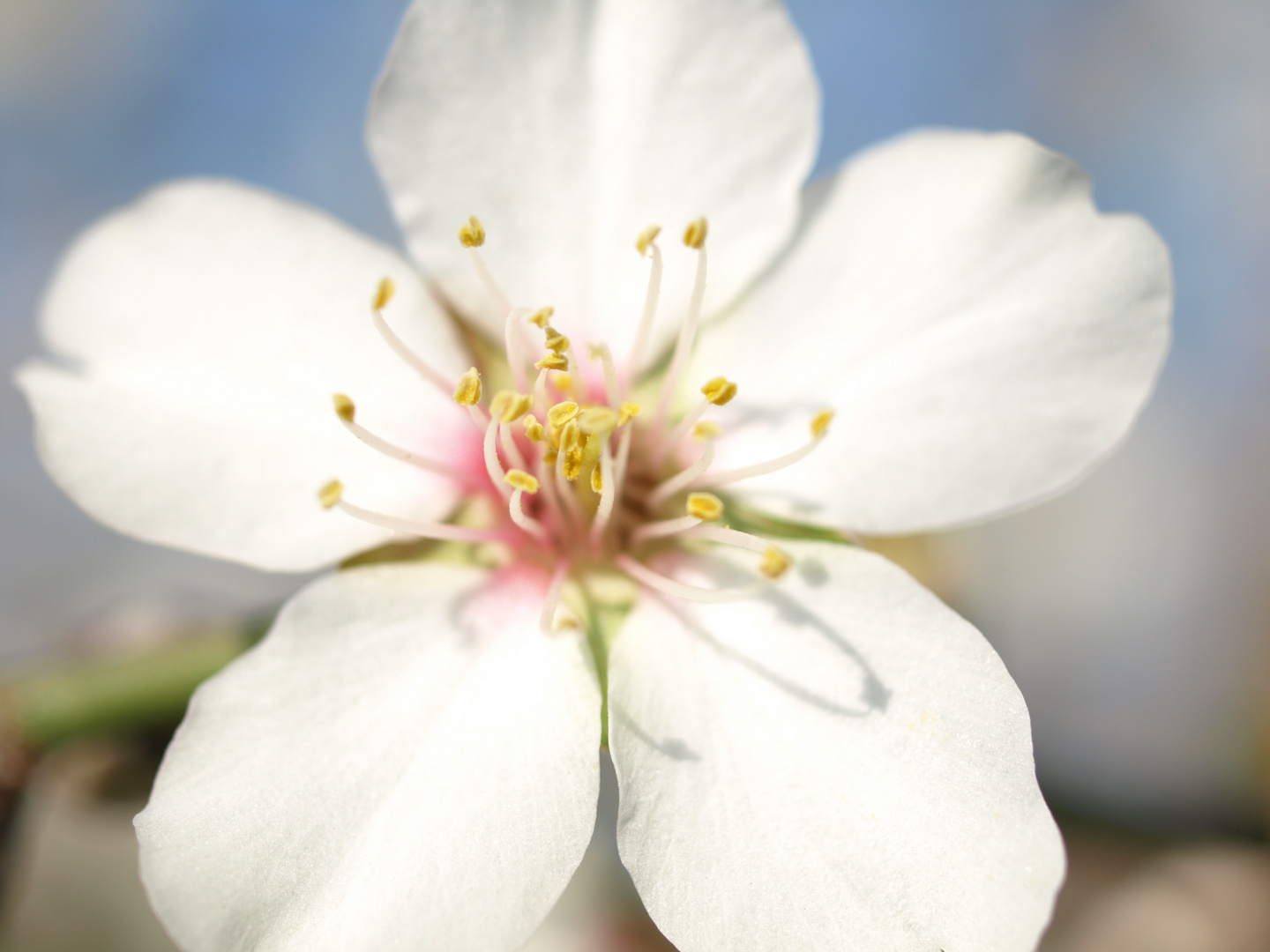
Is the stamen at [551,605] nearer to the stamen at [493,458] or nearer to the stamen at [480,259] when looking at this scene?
the stamen at [493,458]

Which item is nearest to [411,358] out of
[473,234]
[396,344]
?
[396,344]

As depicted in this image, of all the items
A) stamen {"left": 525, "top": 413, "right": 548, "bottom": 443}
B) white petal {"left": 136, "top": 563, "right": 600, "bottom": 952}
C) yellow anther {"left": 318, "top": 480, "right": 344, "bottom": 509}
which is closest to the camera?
white petal {"left": 136, "top": 563, "right": 600, "bottom": 952}

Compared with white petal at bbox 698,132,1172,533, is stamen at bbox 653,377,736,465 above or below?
below

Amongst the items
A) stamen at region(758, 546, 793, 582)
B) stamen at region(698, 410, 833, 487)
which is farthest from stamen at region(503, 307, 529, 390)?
stamen at region(758, 546, 793, 582)

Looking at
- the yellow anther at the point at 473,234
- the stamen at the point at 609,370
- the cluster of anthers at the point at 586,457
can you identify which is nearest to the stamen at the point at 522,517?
the cluster of anthers at the point at 586,457

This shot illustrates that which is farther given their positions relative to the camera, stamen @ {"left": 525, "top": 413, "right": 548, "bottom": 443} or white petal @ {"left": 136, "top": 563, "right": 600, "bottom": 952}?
stamen @ {"left": 525, "top": 413, "right": 548, "bottom": 443}

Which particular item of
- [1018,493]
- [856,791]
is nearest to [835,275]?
[1018,493]

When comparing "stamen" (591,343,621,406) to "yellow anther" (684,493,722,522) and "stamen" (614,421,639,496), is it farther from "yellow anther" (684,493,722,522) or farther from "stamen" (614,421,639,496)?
"yellow anther" (684,493,722,522)

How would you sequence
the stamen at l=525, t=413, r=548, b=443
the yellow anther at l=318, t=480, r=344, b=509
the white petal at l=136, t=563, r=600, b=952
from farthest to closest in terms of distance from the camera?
1. the stamen at l=525, t=413, r=548, b=443
2. the yellow anther at l=318, t=480, r=344, b=509
3. the white petal at l=136, t=563, r=600, b=952

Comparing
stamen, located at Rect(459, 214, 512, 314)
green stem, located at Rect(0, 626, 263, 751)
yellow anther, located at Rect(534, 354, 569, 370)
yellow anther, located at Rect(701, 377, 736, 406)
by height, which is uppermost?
stamen, located at Rect(459, 214, 512, 314)

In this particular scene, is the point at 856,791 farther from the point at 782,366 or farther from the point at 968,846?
the point at 782,366
